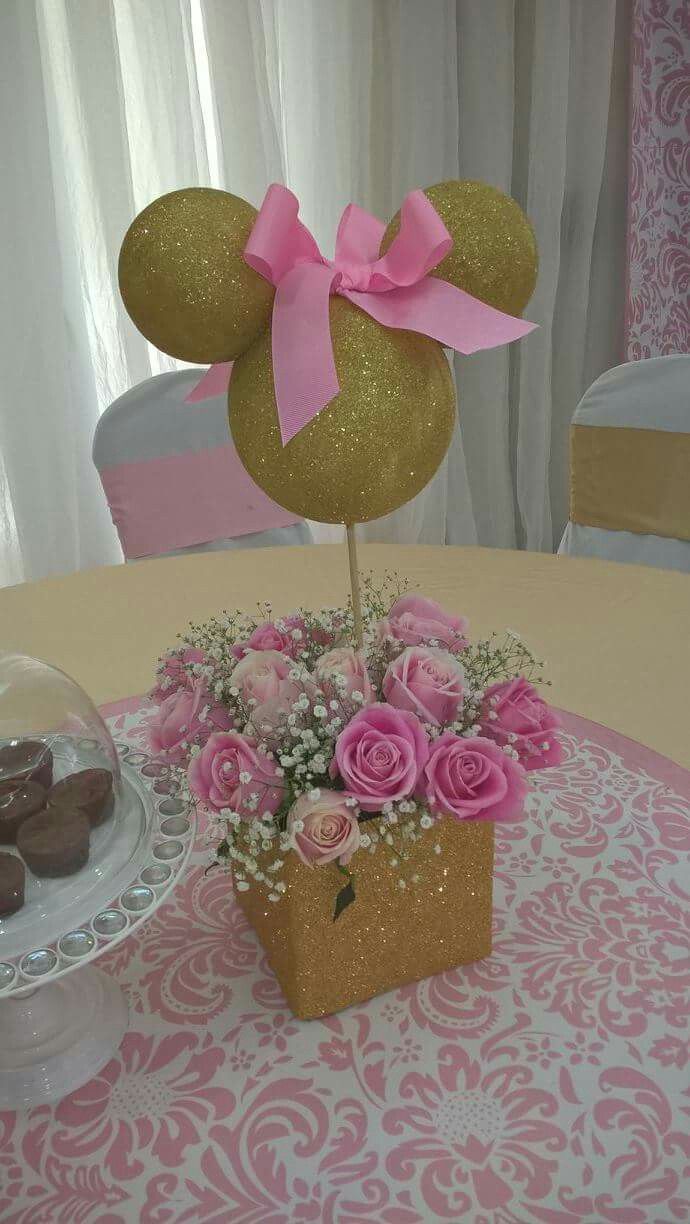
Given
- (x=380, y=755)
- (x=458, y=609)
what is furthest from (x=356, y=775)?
(x=458, y=609)

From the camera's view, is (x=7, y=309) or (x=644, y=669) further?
(x=7, y=309)

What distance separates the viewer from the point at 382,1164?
0.56 metres

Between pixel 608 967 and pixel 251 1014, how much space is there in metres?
0.26

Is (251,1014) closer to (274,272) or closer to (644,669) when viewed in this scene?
(274,272)

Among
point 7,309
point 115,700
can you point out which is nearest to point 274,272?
point 115,700

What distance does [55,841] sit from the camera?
61 cm

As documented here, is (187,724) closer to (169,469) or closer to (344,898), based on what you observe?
(344,898)

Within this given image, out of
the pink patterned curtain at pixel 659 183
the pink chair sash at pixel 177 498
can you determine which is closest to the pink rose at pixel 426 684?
the pink chair sash at pixel 177 498

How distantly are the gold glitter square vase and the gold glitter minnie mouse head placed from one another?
249 millimetres

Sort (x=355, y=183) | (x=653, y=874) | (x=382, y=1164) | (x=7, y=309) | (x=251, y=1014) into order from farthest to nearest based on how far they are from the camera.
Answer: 1. (x=355, y=183)
2. (x=7, y=309)
3. (x=653, y=874)
4. (x=251, y=1014)
5. (x=382, y=1164)

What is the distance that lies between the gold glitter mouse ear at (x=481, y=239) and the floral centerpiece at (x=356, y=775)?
0.81 ft

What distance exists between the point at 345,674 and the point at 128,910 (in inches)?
8.1

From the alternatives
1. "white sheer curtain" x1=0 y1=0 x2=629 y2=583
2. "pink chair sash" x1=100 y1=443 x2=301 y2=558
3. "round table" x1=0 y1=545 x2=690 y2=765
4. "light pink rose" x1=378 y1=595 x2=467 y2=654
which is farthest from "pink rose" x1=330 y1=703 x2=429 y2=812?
"white sheer curtain" x1=0 y1=0 x2=629 y2=583

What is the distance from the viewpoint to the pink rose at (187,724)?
0.69m
